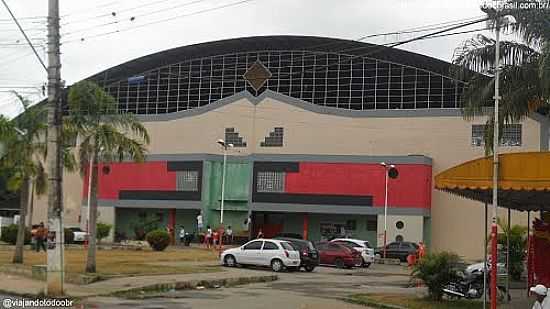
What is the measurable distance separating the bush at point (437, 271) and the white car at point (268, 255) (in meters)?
15.1

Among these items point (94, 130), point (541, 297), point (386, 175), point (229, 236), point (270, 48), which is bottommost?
point (229, 236)

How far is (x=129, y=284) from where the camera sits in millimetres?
23391

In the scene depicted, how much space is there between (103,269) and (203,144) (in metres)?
41.9

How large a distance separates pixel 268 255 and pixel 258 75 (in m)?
38.0

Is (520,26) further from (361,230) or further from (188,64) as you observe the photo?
(188,64)

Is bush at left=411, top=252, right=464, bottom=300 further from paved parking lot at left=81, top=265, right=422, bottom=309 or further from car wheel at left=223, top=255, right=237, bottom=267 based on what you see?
car wheel at left=223, top=255, right=237, bottom=267

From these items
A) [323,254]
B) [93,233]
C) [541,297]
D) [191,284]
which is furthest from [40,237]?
[541,297]

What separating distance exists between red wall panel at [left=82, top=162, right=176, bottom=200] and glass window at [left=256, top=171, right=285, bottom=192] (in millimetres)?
7262

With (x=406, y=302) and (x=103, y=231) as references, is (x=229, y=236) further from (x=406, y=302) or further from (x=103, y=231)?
(x=406, y=302)

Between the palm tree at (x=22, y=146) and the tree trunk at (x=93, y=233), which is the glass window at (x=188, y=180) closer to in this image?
the palm tree at (x=22, y=146)

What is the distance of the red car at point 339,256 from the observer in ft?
138

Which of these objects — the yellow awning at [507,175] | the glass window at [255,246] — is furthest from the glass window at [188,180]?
the yellow awning at [507,175]

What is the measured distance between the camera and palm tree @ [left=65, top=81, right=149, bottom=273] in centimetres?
2614

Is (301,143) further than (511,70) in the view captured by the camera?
Yes
